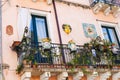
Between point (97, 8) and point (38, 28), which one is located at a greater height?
point (97, 8)

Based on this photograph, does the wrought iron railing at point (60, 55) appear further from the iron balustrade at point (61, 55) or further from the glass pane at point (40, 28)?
the glass pane at point (40, 28)

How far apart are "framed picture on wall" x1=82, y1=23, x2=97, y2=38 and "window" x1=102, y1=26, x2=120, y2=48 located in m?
0.98

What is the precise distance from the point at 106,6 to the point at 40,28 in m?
4.54

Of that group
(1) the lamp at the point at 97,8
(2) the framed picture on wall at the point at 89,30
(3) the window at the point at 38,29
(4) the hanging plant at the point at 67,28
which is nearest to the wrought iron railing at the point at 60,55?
(3) the window at the point at 38,29

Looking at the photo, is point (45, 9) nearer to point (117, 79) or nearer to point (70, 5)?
point (70, 5)

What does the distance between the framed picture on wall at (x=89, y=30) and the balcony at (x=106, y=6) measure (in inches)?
49.2

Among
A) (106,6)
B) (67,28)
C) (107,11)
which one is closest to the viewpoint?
(67,28)

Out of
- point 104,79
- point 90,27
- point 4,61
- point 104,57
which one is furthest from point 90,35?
point 4,61

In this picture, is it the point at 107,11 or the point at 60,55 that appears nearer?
the point at 60,55

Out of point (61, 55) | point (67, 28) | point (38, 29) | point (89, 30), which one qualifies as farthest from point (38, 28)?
point (89, 30)

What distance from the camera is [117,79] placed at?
1172 centimetres

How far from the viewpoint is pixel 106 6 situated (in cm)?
1419

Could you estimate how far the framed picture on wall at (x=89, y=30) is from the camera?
13047 mm

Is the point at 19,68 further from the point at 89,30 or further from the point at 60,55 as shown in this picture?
the point at 89,30
